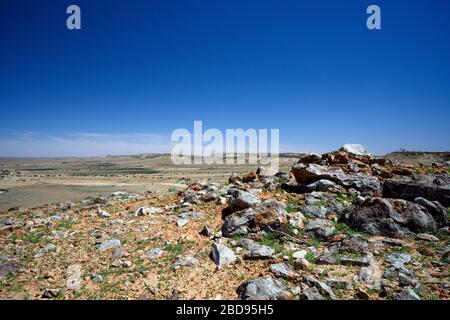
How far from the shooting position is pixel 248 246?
749 centimetres

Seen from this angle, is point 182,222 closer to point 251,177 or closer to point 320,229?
point 320,229

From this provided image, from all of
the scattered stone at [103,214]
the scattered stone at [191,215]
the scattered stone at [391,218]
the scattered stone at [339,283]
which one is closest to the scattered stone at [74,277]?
the scattered stone at [103,214]

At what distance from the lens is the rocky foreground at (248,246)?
19.2ft

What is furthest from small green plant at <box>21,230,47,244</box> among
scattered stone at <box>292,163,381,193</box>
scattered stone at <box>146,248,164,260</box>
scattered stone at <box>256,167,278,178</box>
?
scattered stone at <box>292,163,381,193</box>

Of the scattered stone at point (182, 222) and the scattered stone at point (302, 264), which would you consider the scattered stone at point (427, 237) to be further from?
the scattered stone at point (182, 222)

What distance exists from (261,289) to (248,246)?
1910 mm

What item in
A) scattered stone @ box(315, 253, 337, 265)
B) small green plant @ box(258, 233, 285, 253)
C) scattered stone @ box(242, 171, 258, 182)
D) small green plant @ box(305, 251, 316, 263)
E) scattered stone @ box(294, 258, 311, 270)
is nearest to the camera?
scattered stone @ box(294, 258, 311, 270)

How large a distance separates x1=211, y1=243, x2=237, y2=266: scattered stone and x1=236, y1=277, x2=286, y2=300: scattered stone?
1.07 m

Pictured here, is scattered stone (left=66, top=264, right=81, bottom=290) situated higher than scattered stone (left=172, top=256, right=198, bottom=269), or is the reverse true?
scattered stone (left=172, top=256, right=198, bottom=269)

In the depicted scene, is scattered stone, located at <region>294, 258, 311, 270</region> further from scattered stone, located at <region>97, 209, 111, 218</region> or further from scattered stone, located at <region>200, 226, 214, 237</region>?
scattered stone, located at <region>97, 209, 111, 218</region>

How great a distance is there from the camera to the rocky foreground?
5.85 metres

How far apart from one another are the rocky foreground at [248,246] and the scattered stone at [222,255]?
26 millimetres
